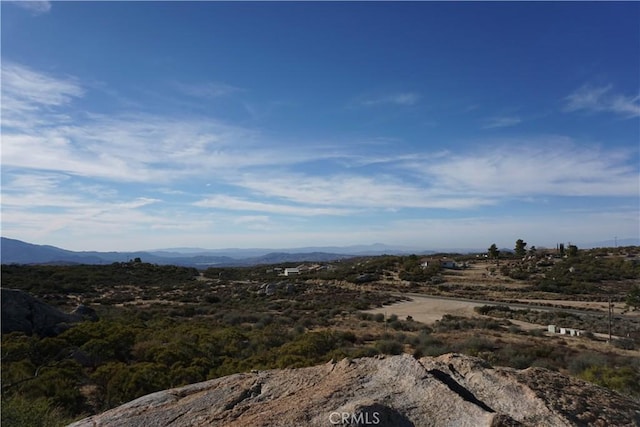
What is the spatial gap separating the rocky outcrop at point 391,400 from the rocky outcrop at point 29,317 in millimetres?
21661

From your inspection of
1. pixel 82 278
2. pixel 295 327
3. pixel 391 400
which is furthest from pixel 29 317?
pixel 82 278

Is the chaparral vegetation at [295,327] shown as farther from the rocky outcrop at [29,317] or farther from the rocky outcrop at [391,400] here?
the rocky outcrop at [391,400]

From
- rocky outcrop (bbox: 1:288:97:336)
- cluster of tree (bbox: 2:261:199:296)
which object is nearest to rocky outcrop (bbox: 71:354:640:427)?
rocky outcrop (bbox: 1:288:97:336)

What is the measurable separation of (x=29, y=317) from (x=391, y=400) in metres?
25.1

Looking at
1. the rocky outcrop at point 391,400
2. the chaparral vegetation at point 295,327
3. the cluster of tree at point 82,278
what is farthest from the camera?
the cluster of tree at point 82,278

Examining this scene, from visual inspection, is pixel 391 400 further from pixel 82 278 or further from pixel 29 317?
pixel 82 278

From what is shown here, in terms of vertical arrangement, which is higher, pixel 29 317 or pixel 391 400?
pixel 391 400

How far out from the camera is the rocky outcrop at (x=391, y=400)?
364 cm

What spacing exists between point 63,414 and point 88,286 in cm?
5070

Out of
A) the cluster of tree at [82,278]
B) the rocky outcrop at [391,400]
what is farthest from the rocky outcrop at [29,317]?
the cluster of tree at [82,278]

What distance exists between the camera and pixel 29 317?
22.6 metres

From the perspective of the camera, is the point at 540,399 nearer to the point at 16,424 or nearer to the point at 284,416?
the point at 284,416

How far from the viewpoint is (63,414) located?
10.3 metres

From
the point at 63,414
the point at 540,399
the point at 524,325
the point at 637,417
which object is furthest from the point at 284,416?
the point at 524,325
